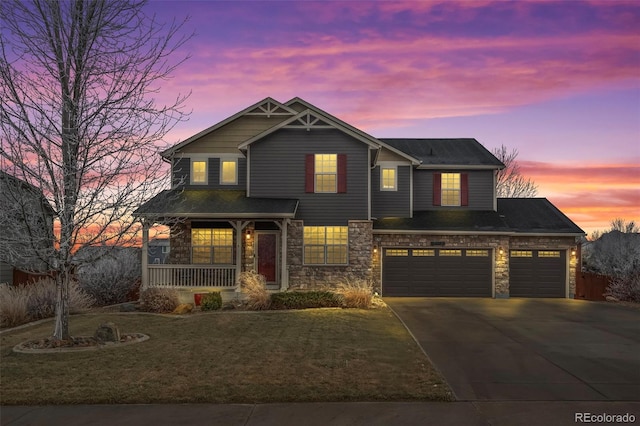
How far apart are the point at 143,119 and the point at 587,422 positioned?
1011 cm

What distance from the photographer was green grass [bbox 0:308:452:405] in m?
7.77

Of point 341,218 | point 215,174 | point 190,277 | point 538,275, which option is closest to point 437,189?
point 538,275

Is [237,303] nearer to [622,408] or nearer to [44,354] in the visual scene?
A: [44,354]

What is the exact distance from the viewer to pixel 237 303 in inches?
720

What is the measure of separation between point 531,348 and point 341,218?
10975mm

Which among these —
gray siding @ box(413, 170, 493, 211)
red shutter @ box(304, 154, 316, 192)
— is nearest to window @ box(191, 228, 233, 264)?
red shutter @ box(304, 154, 316, 192)

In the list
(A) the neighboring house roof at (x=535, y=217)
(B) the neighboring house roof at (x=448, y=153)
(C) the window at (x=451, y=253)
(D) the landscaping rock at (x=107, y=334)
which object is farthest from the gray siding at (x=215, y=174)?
(A) the neighboring house roof at (x=535, y=217)

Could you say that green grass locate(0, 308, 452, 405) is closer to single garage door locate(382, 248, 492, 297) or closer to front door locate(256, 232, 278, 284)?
front door locate(256, 232, 278, 284)

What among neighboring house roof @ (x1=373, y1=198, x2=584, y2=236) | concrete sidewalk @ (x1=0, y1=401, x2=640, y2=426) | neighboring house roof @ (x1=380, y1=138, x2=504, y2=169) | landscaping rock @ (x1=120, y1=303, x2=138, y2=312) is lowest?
landscaping rock @ (x1=120, y1=303, x2=138, y2=312)

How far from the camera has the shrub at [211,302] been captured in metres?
17.9

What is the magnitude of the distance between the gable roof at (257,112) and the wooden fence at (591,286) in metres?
15.7

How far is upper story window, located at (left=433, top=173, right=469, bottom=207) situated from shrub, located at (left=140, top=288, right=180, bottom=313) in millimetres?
13378

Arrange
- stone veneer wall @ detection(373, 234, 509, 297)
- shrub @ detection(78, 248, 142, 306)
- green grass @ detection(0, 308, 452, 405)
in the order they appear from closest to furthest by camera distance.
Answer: green grass @ detection(0, 308, 452, 405) < shrub @ detection(78, 248, 142, 306) < stone veneer wall @ detection(373, 234, 509, 297)

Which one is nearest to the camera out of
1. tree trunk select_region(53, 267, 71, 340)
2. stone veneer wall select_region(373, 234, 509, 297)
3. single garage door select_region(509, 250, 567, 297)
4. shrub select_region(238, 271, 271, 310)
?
tree trunk select_region(53, 267, 71, 340)
